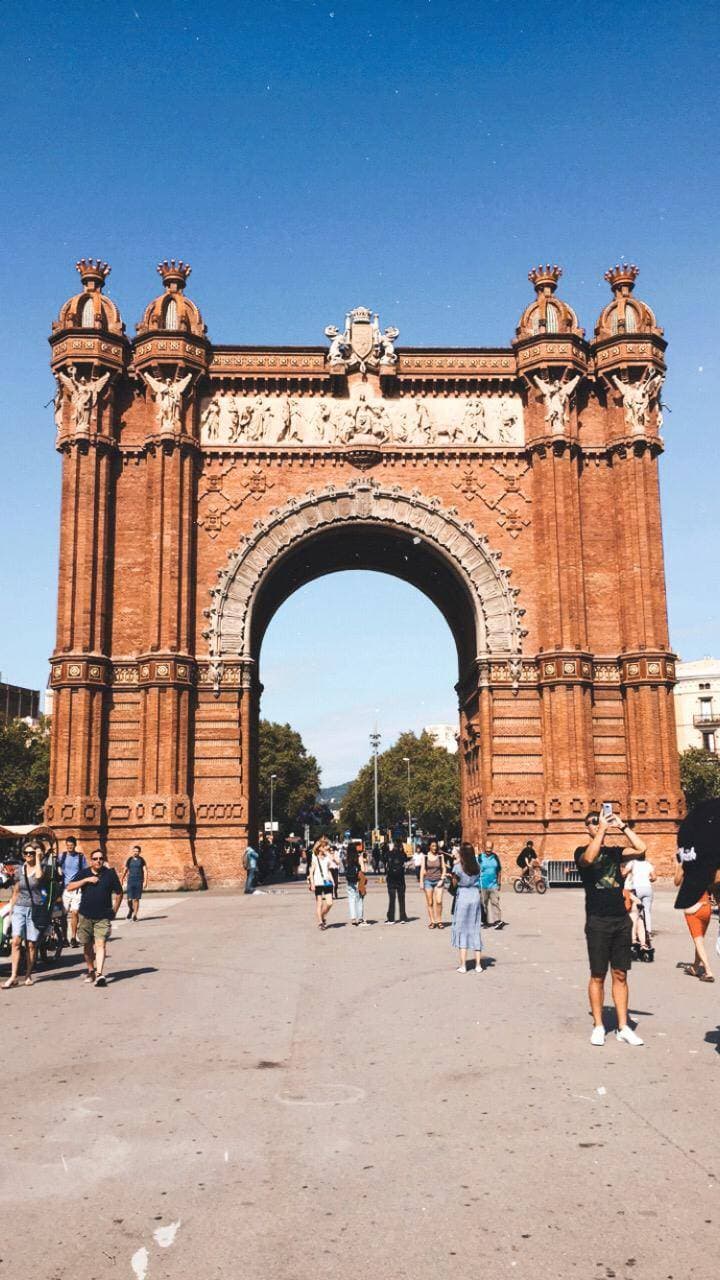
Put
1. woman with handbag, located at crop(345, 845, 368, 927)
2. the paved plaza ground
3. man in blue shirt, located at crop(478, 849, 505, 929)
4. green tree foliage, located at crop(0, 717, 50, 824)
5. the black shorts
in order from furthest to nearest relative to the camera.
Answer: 1. green tree foliage, located at crop(0, 717, 50, 824)
2. woman with handbag, located at crop(345, 845, 368, 927)
3. man in blue shirt, located at crop(478, 849, 505, 929)
4. the black shorts
5. the paved plaza ground

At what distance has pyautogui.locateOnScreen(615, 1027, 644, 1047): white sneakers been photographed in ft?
30.9

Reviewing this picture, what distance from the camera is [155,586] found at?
111ft

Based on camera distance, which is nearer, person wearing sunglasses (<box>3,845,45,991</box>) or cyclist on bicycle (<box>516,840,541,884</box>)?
person wearing sunglasses (<box>3,845,45,991</box>)

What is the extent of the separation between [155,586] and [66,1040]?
959 inches

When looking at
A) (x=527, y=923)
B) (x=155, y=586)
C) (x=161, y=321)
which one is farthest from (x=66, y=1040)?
(x=161, y=321)

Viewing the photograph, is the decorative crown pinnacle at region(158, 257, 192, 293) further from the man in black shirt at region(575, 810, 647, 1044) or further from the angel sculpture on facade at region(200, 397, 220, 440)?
the man in black shirt at region(575, 810, 647, 1044)

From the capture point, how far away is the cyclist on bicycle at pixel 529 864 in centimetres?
3112

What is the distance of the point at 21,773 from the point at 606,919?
63157 mm

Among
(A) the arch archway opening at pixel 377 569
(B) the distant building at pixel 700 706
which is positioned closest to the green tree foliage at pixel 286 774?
(B) the distant building at pixel 700 706

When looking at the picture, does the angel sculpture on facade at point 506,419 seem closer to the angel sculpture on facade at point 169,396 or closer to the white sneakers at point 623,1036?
the angel sculpture on facade at point 169,396

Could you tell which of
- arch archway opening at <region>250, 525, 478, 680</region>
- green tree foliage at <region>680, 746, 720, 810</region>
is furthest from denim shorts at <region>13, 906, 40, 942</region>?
green tree foliage at <region>680, 746, 720, 810</region>

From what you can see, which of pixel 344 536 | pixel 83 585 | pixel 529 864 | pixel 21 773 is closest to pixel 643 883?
pixel 529 864

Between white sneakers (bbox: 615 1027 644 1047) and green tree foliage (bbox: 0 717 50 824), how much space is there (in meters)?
61.3

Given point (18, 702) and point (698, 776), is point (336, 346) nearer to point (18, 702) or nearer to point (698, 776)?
point (698, 776)
